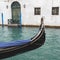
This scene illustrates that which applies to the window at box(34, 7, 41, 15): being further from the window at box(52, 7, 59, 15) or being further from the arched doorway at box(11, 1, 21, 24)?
the arched doorway at box(11, 1, 21, 24)

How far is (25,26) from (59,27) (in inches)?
146

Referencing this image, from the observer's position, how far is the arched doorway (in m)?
20.3

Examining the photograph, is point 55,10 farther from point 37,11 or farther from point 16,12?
point 16,12

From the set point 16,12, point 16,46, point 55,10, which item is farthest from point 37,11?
point 16,46

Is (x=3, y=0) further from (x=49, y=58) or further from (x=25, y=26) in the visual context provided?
(x=49, y=58)

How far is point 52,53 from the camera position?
8.49 metres

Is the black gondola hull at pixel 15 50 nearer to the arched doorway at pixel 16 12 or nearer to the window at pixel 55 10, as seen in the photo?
the window at pixel 55 10

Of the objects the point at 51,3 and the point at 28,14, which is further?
the point at 28,14

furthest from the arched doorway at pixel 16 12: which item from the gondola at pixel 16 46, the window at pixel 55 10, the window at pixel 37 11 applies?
the gondola at pixel 16 46

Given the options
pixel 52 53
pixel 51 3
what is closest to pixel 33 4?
pixel 51 3

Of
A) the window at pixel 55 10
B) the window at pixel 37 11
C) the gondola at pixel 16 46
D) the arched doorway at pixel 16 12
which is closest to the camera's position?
the gondola at pixel 16 46

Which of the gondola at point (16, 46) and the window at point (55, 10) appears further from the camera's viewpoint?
the window at point (55, 10)

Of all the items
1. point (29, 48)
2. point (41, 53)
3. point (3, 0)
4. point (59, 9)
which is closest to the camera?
point (29, 48)

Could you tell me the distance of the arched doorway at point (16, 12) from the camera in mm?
20344
